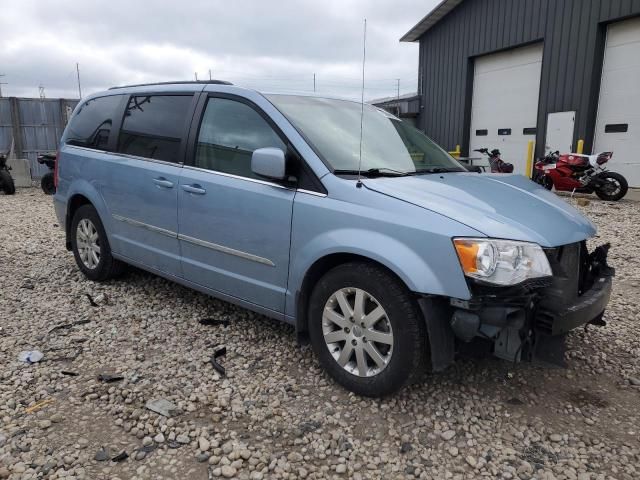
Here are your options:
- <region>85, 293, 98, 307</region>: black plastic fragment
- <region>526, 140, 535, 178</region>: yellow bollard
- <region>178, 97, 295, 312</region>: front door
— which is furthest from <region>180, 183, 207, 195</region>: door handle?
<region>526, 140, 535, 178</region>: yellow bollard

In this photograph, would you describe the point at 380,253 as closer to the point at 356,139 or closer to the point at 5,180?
the point at 356,139

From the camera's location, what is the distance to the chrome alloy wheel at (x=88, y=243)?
462 cm

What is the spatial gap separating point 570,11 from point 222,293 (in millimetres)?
12795

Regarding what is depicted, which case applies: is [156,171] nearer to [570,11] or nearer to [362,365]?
[362,365]

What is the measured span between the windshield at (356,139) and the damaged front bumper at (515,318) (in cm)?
102

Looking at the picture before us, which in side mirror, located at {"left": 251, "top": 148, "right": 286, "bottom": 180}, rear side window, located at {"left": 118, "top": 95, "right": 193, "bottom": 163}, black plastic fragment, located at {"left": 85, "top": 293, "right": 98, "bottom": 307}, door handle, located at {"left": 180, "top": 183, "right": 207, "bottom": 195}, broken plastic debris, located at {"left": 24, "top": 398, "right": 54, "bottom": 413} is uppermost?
rear side window, located at {"left": 118, "top": 95, "right": 193, "bottom": 163}

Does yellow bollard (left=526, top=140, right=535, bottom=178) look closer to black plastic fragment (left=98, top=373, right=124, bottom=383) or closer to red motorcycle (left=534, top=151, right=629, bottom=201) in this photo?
red motorcycle (left=534, top=151, right=629, bottom=201)

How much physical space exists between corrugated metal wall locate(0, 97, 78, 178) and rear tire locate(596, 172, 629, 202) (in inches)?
545

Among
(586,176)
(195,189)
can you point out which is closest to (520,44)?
(586,176)

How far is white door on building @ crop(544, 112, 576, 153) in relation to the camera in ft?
41.3

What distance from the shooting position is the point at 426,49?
1784cm

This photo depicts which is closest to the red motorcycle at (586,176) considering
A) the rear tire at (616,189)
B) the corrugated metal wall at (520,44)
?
the rear tire at (616,189)

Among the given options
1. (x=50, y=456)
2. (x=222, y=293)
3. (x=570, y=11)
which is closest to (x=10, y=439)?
(x=50, y=456)

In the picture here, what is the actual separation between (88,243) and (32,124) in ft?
38.3
